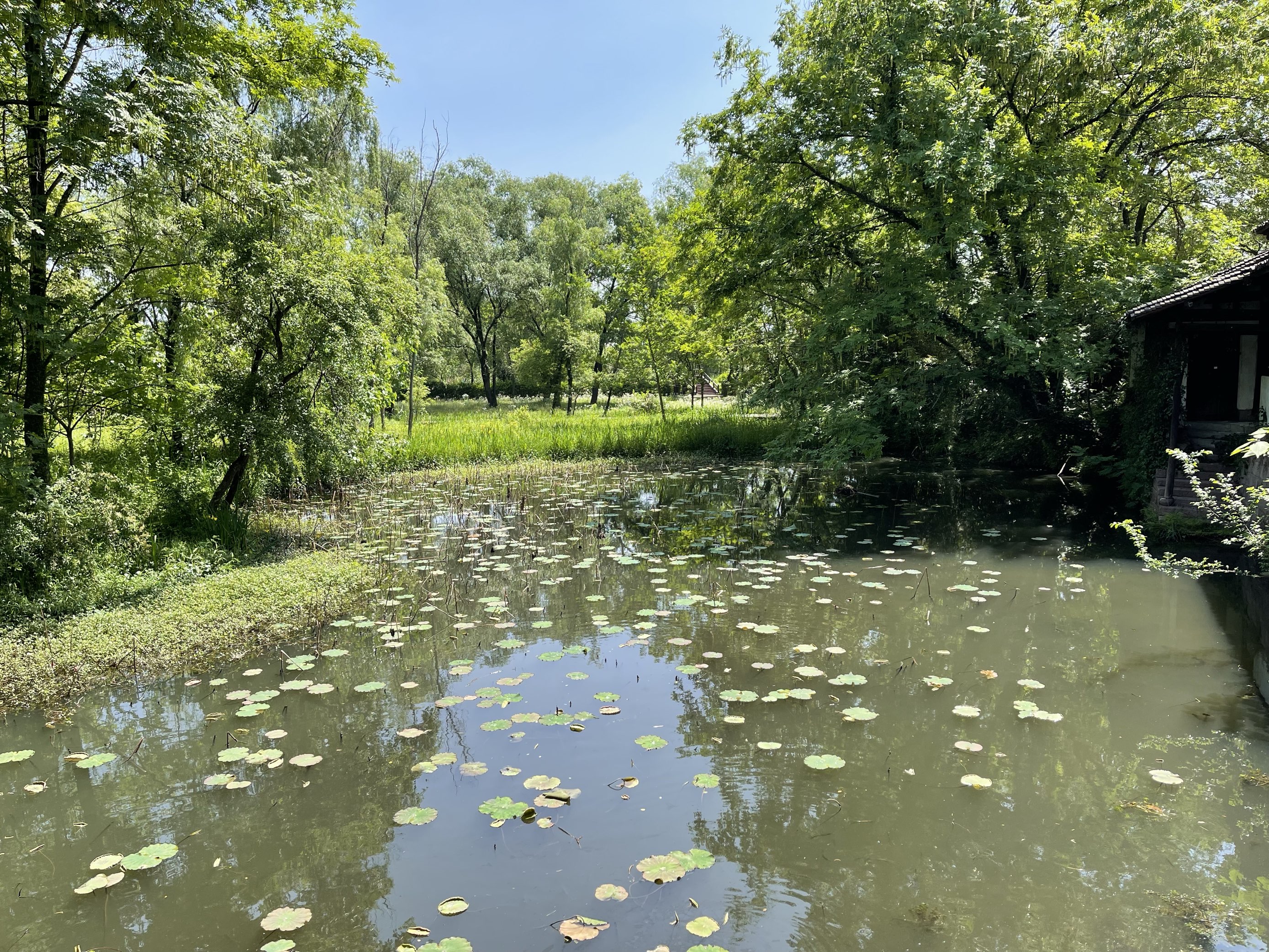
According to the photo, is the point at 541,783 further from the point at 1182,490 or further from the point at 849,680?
the point at 1182,490

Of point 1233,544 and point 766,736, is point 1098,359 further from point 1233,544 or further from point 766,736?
point 766,736

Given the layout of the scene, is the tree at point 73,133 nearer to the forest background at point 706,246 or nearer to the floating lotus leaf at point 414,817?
the forest background at point 706,246

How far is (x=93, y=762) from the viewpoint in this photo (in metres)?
3.92

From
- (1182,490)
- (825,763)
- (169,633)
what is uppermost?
(1182,490)

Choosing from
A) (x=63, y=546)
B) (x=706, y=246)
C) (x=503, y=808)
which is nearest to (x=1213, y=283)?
(x=706, y=246)

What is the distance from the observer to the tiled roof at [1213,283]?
8.38 meters

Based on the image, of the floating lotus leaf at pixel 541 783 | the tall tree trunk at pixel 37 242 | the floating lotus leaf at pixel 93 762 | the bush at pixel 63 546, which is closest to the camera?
the floating lotus leaf at pixel 541 783

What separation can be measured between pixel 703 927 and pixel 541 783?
1.24m

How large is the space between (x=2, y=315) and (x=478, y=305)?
3194 centimetres

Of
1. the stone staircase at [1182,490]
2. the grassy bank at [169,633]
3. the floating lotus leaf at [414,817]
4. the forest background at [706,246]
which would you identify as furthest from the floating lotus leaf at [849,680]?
the stone staircase at [1182,490]

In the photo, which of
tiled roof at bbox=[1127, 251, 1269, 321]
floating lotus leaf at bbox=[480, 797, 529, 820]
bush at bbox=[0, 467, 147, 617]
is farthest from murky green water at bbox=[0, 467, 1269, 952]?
tiled roof at bbox=[1127, 251, 1269, 321]

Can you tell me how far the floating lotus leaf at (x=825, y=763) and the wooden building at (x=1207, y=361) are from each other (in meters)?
7.99

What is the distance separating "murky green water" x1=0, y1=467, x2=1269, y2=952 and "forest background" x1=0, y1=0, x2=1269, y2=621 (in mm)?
3123

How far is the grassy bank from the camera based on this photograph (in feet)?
15.9
